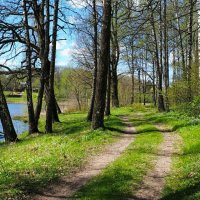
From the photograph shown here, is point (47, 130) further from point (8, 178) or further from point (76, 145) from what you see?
point (8, 178)

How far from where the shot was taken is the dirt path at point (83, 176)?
1013 centimetres

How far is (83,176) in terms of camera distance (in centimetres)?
1177

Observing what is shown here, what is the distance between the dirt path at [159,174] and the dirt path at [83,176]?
1591mm

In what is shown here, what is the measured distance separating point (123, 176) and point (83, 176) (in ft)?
4.13

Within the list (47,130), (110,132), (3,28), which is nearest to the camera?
(110,132)

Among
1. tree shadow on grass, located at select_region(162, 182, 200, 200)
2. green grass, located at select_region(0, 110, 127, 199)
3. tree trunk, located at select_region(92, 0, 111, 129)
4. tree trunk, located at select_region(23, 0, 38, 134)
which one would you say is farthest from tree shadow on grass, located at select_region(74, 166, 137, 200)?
tree trunk, located at select_region(23, 0, 38, 134)

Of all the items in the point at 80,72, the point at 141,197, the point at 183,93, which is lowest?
the point at 141,197

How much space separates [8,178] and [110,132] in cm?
905

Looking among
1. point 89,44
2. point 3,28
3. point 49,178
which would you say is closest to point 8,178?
point 49,178

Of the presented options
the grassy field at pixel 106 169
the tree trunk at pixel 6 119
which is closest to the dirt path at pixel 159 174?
the grassy field at pixel 106 169

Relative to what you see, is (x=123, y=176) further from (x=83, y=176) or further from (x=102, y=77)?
(x=102, y=77)

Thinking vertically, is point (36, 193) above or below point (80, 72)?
below

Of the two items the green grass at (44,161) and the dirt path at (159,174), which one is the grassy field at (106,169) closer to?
the green grass at (44,161)

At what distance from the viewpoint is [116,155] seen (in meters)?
14.5
